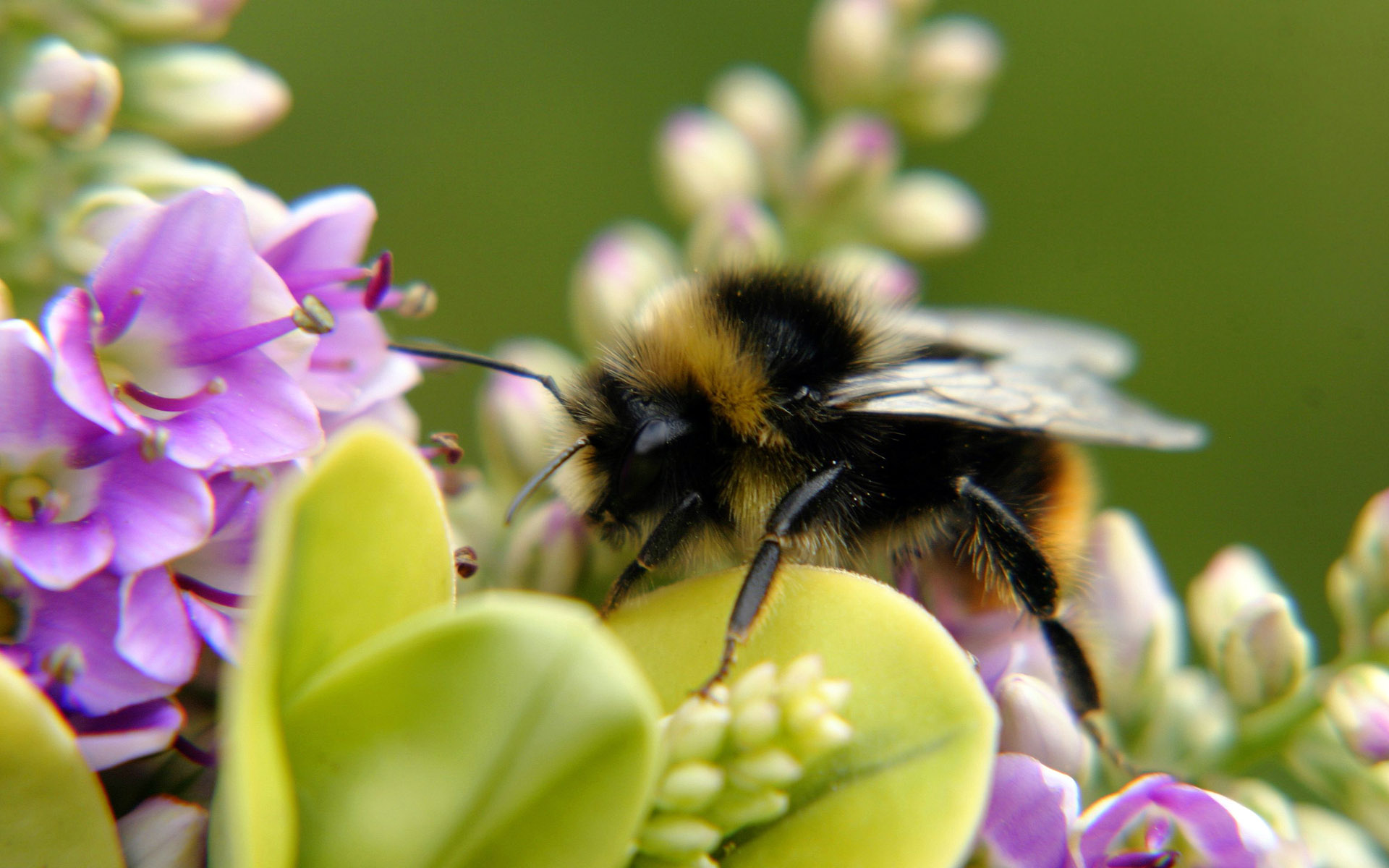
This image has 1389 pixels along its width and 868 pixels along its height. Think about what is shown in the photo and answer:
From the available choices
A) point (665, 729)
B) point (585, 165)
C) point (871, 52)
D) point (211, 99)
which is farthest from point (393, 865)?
point (585, 165)

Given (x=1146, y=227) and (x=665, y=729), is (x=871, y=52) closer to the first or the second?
(x=665, y=729)

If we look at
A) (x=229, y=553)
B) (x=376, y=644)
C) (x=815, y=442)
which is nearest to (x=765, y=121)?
(x=815, y=442)

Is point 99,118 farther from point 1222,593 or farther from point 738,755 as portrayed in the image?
point 1222,593

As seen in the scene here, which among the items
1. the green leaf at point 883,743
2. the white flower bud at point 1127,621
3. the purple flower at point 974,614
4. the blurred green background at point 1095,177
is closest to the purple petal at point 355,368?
the green leaf at point 883,743

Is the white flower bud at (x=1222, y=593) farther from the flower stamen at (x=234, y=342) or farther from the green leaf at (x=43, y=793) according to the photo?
the green leaf at (x=43, y=793)

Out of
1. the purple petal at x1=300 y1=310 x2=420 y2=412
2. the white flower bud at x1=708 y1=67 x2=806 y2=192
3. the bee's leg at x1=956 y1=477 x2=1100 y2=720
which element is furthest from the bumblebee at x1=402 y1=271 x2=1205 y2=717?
the white flower bud at x1=708 y1=67 x2=806 y2=192

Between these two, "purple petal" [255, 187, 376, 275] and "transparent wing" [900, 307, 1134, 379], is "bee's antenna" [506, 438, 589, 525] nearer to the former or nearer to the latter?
"purple petal" [255, 187, 376, 275]

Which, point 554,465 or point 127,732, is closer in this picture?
point 127,732
